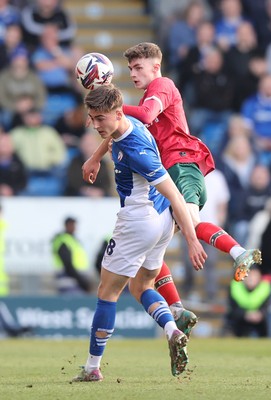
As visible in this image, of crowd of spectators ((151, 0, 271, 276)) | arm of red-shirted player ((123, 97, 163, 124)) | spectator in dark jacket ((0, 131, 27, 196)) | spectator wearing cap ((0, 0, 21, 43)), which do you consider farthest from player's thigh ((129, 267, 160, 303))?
spectator wearing cap ((0, 0, 21, 43))

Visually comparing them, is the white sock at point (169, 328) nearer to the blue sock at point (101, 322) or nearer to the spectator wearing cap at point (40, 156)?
Answer: the blue sock at point (101, 322)

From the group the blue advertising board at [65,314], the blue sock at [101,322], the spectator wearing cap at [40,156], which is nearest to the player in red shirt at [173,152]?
the blue sock at [101,322]

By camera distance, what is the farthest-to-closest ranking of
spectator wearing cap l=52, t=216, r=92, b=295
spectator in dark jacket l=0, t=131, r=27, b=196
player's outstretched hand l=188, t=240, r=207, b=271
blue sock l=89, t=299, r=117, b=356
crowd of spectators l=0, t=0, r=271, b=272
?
crowd of spectators l=0, t=0, r=271, b=272
spectator in dark jacket l=0, t=131, r=27, b=196
spectator wearing cap l=52, t=216, r=92, b=295
blue sock l=89, t=299, r=117, b=356
player's outstretched hand l=188, t=240, r=207, b=271

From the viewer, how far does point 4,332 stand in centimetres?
1706

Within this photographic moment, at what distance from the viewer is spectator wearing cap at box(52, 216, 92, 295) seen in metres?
17.3

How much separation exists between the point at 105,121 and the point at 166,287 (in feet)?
5.84

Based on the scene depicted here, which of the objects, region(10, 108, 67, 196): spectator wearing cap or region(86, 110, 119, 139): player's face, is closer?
region(86, 110, 119, 139): player's face

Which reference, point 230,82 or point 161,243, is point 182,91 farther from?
point 161,243

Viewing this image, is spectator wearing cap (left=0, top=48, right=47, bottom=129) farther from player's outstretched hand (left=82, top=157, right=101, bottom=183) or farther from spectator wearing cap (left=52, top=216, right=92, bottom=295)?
player's outstretched hand (left=82, top=157, right=101, bottom=183)

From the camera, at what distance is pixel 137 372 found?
1030cm

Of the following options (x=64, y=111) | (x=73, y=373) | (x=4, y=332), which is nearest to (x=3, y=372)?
(x=73, y=373)

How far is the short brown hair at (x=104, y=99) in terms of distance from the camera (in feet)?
28.1

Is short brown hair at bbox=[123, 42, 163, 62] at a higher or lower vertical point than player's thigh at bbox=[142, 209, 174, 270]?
higher

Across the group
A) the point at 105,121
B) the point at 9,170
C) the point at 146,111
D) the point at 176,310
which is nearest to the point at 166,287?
the point at 176,310
